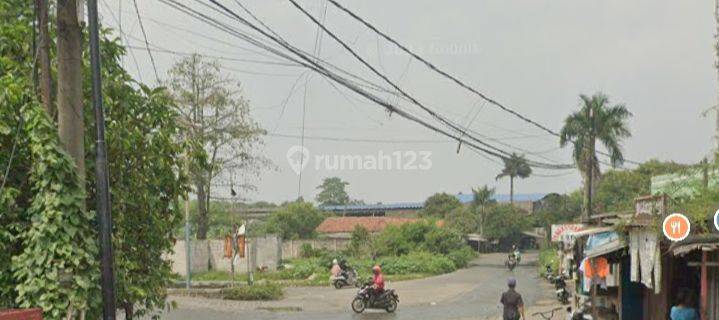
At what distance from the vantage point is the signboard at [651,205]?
12523 millimetres

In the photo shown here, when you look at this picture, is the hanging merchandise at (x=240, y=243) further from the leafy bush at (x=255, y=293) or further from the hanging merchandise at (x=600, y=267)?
the hanging merchandise at (x=600, y=267)

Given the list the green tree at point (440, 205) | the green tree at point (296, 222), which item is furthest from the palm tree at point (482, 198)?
the green tree at point (296, 222)

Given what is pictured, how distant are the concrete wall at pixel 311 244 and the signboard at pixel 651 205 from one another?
47952 millimetres

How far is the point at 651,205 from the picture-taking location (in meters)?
13.1

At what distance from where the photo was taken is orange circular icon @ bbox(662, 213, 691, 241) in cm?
1112

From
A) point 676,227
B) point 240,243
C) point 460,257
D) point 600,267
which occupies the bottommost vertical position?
point 460,257

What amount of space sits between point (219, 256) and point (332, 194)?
70143 mm

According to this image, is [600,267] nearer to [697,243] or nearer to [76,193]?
[697,243]

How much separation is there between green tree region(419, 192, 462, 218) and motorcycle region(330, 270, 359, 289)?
2113 inches

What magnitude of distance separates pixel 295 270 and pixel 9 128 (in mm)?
40460

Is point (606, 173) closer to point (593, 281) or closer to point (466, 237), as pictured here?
point (466, 237)

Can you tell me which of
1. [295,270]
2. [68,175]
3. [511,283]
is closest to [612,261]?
[511,283]

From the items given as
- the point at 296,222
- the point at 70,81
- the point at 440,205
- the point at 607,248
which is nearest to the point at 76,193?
the point at 70,81

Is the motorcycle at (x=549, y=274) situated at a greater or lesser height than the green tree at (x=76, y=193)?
lesser
